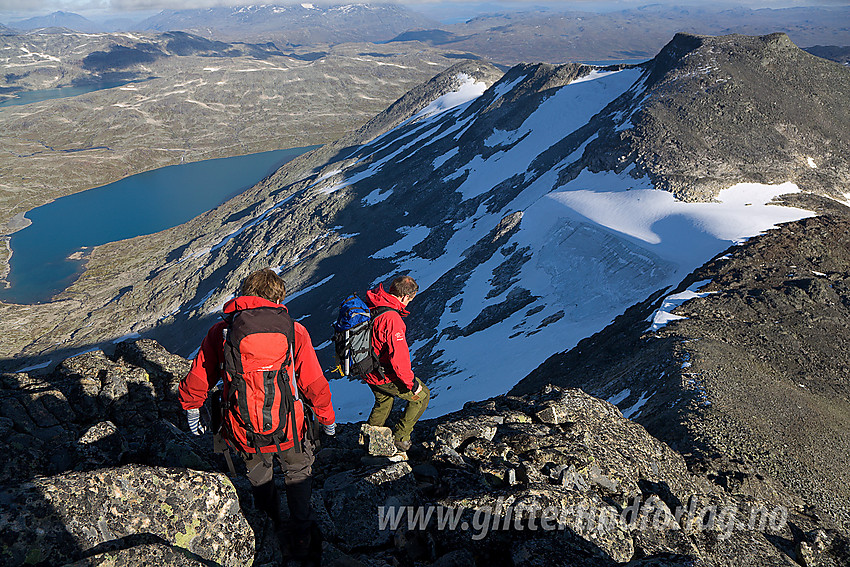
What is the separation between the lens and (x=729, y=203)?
33250 millimetres

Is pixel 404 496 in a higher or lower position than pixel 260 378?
lower

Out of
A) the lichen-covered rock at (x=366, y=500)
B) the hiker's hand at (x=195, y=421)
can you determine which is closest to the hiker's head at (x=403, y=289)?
the lichen-covered rock at (x=366, y=500)

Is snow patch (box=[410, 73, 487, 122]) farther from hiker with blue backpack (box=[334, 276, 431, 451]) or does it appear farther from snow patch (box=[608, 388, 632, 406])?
hiker with blue backpack (box=[334, 276, 431, 451])

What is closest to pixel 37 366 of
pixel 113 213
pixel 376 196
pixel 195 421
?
pixel 376 196

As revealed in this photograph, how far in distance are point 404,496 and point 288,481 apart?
6.59 ft

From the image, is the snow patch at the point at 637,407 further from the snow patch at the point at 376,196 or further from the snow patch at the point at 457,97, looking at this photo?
the snow patch at the point at 457,97

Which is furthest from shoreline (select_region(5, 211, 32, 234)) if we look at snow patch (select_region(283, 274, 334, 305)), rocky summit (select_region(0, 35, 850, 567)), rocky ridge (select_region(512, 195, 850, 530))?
rocky ridge (select_region(512, 195, 850, 530))

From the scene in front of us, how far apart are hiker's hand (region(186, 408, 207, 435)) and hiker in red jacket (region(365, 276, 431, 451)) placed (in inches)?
113

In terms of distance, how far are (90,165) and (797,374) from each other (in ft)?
725

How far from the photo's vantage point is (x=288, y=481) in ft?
19.1

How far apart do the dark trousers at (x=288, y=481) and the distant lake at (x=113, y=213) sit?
361ft

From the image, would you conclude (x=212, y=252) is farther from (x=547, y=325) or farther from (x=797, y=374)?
(x=797, y=374)

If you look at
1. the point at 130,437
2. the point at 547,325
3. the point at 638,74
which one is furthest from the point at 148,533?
the point at 638,74

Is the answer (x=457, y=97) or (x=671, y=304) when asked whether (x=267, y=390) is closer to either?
(x=671, y=304)
